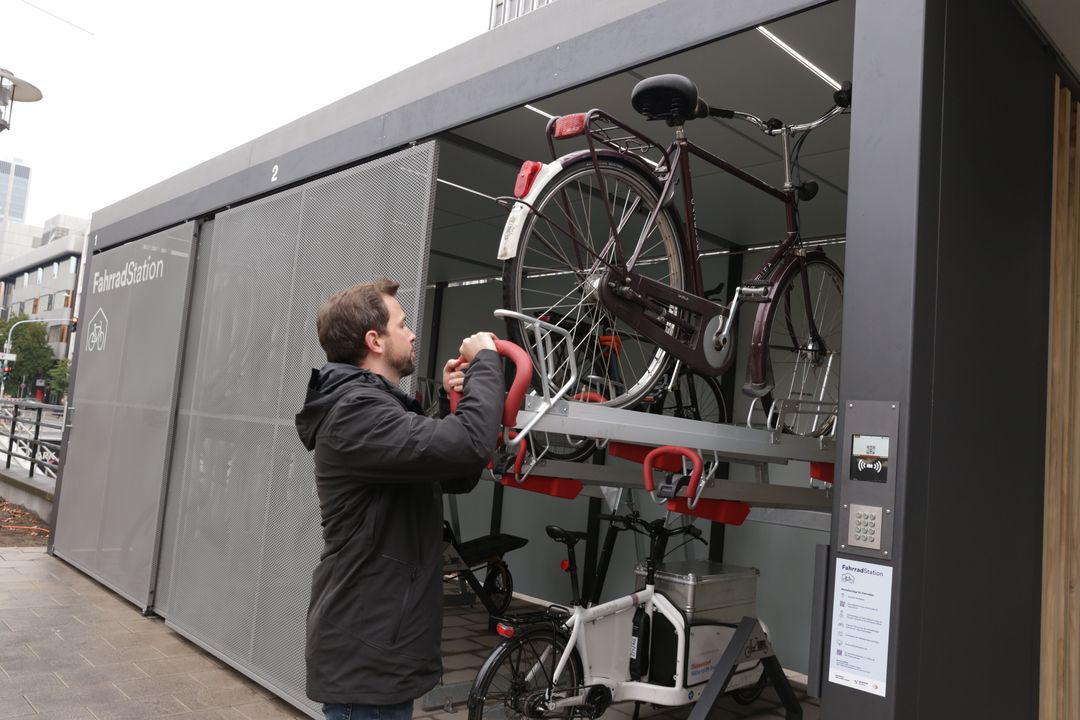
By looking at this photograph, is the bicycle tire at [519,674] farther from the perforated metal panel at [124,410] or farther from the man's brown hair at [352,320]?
the perforated metal panel at [124,410]

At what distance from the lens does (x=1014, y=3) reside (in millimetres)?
2721

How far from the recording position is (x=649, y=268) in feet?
11.9

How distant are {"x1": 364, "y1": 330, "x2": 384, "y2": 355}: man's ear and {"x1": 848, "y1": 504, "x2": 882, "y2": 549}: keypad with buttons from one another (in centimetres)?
132

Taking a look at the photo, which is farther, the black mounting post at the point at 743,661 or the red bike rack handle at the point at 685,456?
the black mounting post at the point at 743,661

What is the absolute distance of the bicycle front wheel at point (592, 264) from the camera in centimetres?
291

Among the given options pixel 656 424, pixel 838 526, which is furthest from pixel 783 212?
pixel 838 526

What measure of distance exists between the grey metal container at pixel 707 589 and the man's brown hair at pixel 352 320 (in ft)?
9.13

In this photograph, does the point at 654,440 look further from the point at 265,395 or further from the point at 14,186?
the point at 14,186

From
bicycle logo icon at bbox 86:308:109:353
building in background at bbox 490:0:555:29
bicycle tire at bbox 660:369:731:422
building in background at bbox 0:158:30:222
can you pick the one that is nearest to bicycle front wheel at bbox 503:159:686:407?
bicycle tire at bbox 660:369:731:422

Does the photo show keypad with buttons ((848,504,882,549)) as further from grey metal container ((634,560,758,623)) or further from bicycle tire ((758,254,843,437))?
grey metal container ((634,560,758,623))

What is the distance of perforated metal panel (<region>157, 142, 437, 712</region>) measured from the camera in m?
4.15

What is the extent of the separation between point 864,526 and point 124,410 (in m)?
6.24

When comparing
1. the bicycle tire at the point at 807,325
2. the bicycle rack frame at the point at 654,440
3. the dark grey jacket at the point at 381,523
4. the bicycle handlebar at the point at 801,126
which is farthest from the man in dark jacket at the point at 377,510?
the bicycle tire at the point at 807,325

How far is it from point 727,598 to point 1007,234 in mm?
2599
